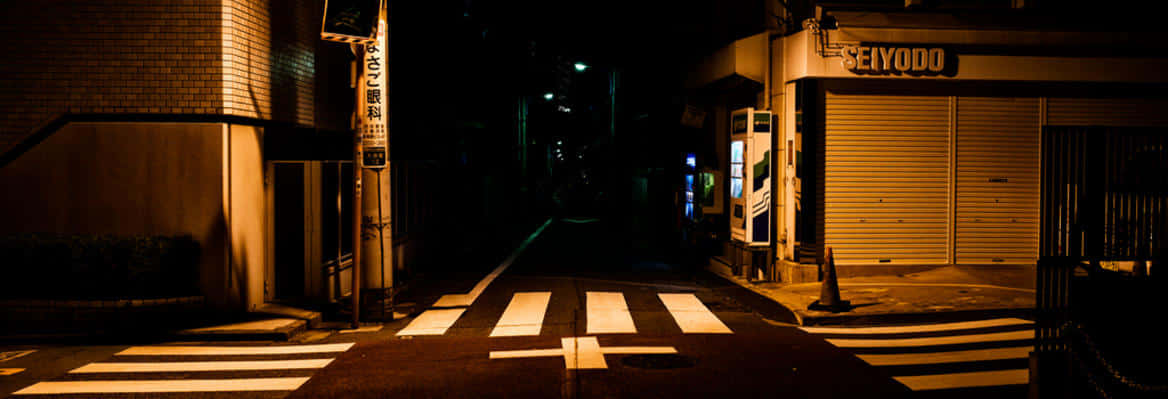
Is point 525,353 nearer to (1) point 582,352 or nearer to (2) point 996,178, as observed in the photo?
(1) point 582,352

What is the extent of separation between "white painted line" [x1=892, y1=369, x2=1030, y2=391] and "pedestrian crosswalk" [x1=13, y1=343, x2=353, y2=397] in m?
6.11

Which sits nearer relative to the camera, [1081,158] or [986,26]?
[1081,158]

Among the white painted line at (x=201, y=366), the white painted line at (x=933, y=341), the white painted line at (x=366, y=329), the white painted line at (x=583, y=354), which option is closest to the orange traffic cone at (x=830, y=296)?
the white painted line at (x=933, y=341)

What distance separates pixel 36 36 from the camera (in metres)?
11.8

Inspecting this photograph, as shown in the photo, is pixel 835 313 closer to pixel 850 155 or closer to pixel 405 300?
pixel 850 155

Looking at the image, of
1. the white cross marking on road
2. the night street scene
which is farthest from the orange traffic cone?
the white cross marking on road

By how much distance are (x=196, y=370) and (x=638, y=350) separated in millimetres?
4939

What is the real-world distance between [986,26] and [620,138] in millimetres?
34070

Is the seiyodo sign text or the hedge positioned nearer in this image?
the hedge

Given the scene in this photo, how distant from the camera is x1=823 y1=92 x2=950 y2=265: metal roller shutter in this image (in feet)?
51.7

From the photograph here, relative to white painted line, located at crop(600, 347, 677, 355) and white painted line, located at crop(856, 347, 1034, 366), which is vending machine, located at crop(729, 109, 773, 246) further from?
white painted line, located at crop(600, 347, 677, 355)

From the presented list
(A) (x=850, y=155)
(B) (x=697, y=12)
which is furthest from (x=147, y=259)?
(B) (x=697, y=12)

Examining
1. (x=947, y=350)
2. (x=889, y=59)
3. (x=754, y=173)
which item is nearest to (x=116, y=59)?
(x=754, y=173)

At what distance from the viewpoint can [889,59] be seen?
15266 mm
